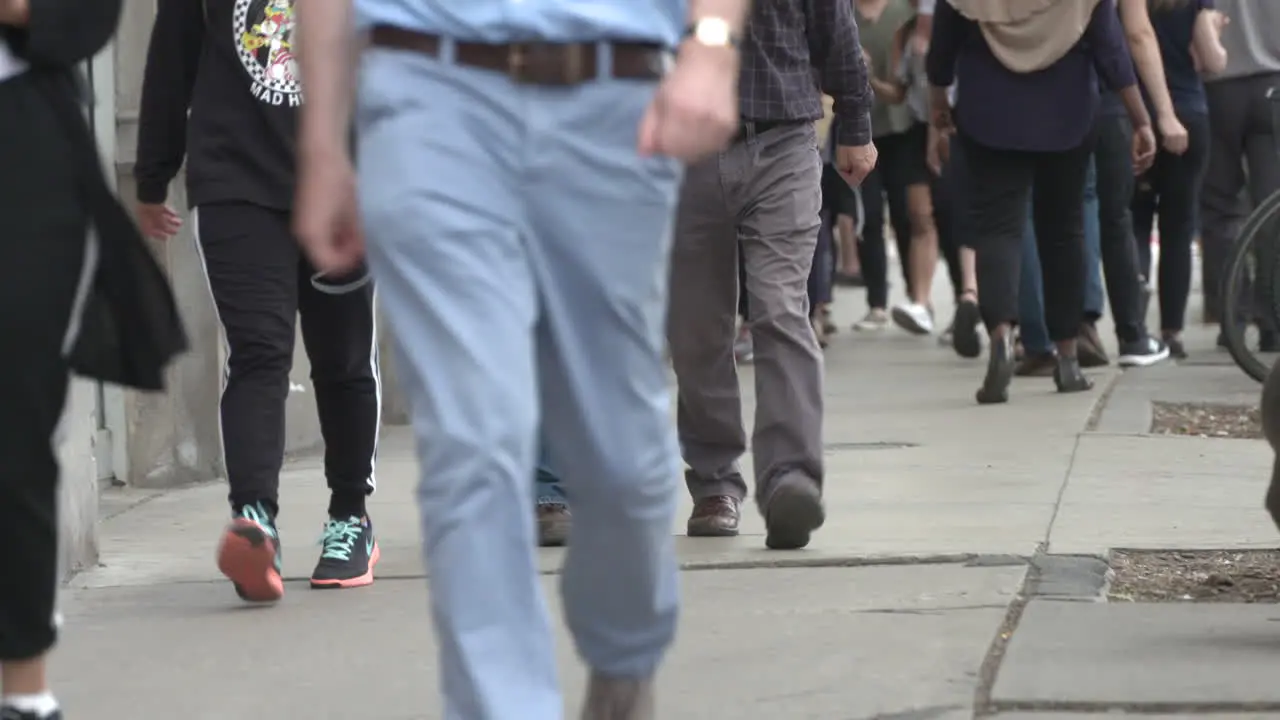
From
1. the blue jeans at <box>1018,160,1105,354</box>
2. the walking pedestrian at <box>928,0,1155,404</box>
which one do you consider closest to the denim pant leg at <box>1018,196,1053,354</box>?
the blue jeans at <box>1018,160,1105,354</box>

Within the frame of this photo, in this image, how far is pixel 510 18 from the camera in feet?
9.60

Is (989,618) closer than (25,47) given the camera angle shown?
No

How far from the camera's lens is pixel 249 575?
5.07 metres

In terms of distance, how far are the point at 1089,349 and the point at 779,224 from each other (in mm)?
4961

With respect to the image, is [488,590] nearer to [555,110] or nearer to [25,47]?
[555,110]

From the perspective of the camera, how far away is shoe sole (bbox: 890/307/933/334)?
40.9 ft

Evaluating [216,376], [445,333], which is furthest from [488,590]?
[216,376]

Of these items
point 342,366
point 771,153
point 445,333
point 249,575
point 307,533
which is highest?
point 445,333

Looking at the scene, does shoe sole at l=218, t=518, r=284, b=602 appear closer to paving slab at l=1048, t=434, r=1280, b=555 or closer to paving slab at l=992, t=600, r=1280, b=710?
paving slab at l=992, t=600, r=1280, b=710

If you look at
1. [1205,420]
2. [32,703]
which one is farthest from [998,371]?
[32,703]

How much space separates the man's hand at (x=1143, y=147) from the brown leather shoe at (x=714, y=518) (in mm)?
3953

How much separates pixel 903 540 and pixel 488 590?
3.07 metres

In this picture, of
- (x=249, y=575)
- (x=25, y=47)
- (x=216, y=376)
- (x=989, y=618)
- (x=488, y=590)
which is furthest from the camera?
(x=216, y=376)

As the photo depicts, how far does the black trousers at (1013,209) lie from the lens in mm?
8906
